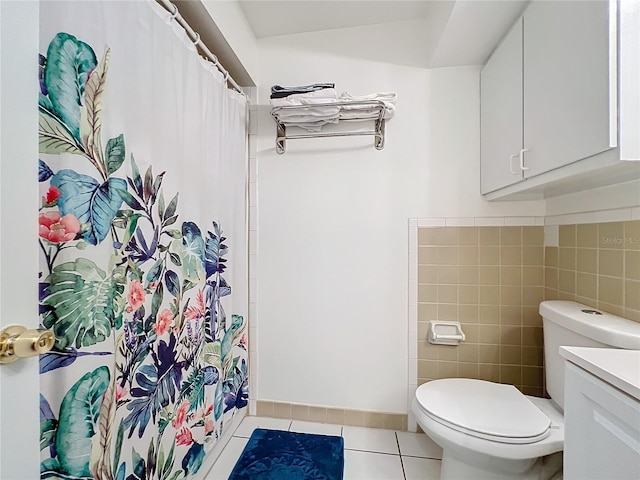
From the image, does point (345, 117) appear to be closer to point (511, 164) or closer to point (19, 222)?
point (511, 164)

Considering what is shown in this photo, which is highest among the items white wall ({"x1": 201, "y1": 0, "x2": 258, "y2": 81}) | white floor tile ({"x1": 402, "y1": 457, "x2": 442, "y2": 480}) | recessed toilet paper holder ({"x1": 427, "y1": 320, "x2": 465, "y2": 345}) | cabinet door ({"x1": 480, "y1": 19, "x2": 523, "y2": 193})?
white wall ({"x1": 201, "y1": 0, "x2": 258, "y2": 81})

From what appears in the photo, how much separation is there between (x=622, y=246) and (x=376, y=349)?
1182mm

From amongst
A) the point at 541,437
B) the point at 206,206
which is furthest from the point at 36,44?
the point at 541,437

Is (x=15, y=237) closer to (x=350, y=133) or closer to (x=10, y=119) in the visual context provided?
(x=10, y=119)

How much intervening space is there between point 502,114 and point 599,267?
78 centimetres

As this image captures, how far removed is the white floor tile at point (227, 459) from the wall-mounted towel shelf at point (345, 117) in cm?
160

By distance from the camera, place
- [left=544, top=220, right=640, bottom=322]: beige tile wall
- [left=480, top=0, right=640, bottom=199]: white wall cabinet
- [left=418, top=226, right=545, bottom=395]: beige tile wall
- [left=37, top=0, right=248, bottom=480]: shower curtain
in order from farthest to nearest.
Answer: [left=418, top=226, right=545, bottom=395]: beige tile wall
[left=544, top=220, right=640, bottom=322]: beige tile wall
[left=480, top=0, right=640, bottom=199]: white wall cabinet
[left=37, top=0, right=248, bottom=480]: shower curtain

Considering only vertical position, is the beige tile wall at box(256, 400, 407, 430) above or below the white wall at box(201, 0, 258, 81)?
below

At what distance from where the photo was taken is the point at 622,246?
1215mm

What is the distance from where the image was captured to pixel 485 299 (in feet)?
5.69

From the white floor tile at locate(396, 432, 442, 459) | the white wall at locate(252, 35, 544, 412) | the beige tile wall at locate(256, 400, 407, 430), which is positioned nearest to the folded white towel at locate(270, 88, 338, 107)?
the white wall at locate(252, 35, 544, 412)

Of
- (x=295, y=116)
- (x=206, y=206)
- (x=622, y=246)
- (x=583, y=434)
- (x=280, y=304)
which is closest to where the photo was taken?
(x=583, y=434)

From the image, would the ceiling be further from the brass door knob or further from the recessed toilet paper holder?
the brass door knob

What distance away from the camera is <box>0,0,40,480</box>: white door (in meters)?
0.50
